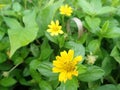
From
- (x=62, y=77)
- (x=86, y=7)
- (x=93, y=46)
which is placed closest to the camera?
(x=62, y=77)

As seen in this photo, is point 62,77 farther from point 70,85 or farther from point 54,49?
point 54,49

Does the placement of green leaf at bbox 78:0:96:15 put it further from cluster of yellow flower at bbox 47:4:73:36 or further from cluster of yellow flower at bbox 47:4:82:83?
cluster of yellow flower at bbox 47:4:82:83

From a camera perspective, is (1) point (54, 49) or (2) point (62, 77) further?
(1) point (54, 49)

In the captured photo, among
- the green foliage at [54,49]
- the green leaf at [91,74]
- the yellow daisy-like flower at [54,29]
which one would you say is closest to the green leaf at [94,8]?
the green foliage at [54,49]

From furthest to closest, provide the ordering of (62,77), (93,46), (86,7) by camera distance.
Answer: (86,7) < (93,46) < (62,77)

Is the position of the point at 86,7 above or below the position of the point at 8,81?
above

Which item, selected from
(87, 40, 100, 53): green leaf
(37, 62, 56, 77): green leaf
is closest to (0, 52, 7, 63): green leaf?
(37, 62, 56, 77): green leaf

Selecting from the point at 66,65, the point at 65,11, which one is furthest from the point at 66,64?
the point at 65,11

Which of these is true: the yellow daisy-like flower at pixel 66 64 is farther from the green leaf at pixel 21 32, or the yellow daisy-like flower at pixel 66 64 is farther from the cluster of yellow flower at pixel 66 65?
the green leaf at pixel 21 32
